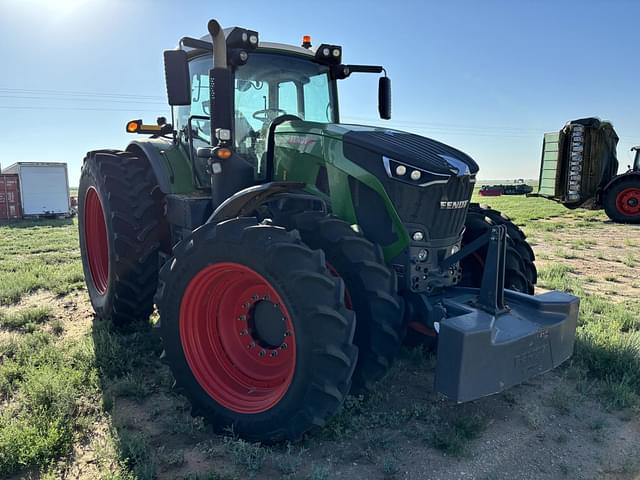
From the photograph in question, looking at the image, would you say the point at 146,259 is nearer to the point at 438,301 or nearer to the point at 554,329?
the point at 438,301

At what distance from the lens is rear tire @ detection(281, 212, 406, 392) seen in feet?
9.59

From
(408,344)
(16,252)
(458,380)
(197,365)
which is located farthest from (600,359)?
(16,252)

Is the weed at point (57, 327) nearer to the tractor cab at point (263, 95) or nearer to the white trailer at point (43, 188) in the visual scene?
the tractor cab at point (263, 95)

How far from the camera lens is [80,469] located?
105 inches

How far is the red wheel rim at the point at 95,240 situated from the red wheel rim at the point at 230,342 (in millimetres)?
2691

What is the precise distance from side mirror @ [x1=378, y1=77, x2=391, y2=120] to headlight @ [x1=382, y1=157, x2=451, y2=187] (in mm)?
1741

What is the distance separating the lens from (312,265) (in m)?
2.61

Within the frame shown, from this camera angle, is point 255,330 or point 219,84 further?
point 219,84

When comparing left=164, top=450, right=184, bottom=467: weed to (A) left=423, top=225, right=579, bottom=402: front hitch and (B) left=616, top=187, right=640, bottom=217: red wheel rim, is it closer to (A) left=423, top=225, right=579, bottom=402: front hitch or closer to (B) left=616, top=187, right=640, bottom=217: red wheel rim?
(A) left=423, top=225, right=579, bottom=402: front hitch

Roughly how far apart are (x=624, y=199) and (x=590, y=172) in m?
1.40

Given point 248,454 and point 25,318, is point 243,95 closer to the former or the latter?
point 248,454

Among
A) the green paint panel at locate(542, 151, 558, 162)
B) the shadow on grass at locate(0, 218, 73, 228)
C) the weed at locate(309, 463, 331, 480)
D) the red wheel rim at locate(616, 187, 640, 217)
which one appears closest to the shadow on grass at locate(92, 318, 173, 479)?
the weed at locate(309, 463, 331, 480)

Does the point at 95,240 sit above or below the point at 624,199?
above

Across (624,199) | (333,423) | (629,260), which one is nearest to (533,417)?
(333,423)
